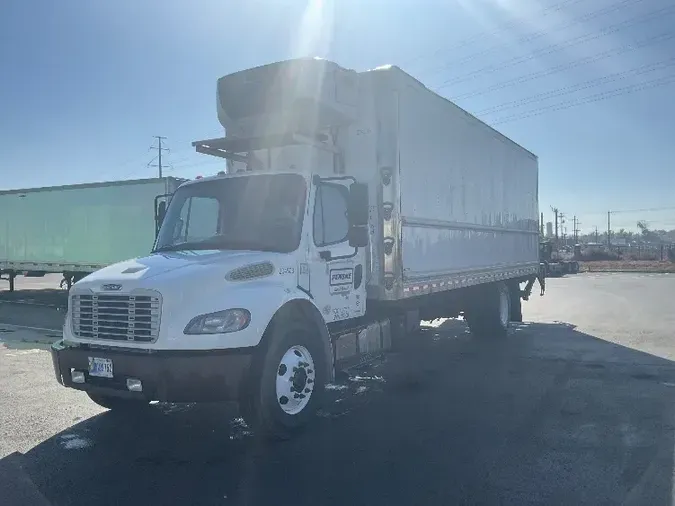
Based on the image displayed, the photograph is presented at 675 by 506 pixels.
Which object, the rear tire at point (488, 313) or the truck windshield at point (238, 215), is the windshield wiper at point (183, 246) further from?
the rear tire at point (488, 313)

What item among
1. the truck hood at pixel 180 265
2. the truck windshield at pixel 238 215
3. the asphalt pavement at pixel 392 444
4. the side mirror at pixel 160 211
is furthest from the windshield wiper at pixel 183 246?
the asphalt pavement at pixel 392 444

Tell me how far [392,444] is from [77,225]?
53.5 ft

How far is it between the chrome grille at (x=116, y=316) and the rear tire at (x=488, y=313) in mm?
7619

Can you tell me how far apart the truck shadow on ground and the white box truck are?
54 cm

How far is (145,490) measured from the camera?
4312mm

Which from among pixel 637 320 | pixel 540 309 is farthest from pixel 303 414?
pixel 540 309

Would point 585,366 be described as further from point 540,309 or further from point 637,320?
point 540,309

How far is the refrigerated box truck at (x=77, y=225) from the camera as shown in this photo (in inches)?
669

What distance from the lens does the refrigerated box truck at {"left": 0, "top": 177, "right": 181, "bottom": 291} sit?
1698 cm

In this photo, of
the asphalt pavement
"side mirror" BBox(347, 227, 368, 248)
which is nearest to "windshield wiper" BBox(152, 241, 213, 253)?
"side mirror" BBox(347, 227, 368, 248)

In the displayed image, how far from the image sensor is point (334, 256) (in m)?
6.43

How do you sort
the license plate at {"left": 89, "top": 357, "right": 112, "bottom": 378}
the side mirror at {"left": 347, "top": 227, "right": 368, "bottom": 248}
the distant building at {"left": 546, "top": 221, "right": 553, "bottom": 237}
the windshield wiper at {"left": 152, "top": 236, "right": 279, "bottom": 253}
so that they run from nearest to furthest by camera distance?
1. the license plate at {"left": 89, "top": 357, "right": 112, "bottom": 378}
2. the windshield wiper at {"left": 152, "top": 236, "right": 279, "bottom": 253}
3. the side mirror at {"left": 347, "top": 227, "right": 368, "bottom": 248}
4. the distant building at {"left": 546, "top": 221, "right": 553, "bottom": 237}

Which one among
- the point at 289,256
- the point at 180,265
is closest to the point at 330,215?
the point at 289,256

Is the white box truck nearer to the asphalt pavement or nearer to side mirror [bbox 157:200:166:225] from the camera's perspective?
side mirror [bbox 157:200:166:225]
